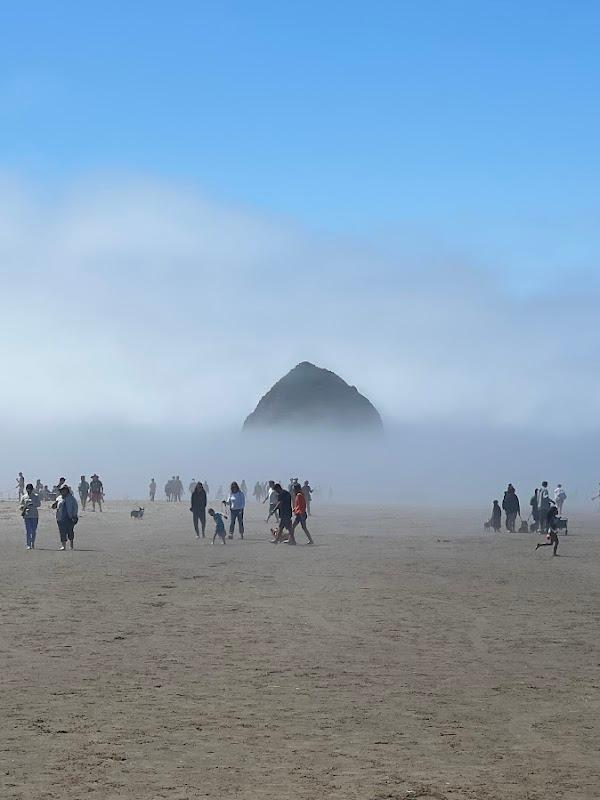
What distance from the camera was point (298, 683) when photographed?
10.9 m

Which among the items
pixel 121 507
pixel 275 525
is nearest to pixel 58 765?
pixel 275 525

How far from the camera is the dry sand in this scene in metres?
7.57

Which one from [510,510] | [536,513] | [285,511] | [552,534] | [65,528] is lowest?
[552,534]

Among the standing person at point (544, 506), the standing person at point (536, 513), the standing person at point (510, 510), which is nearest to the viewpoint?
the standing person at point (544, 506)

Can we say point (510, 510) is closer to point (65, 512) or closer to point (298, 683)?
point (65, 512)

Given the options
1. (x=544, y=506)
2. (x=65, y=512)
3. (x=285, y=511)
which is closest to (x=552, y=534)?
(x=285, y=511)

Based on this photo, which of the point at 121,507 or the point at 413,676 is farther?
the point at 121,507

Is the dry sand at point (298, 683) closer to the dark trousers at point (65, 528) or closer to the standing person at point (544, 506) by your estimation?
the dark trousers at point (65, 528)

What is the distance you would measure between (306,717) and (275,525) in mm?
32234

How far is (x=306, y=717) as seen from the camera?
935 cm

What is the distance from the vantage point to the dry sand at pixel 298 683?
7570 mm

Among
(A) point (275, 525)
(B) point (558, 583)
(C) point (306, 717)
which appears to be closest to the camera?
(C) point (306, 717)

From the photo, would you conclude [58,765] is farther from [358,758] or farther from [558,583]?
[558,583]

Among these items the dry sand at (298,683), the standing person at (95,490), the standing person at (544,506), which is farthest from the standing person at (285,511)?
the standing person at (95,490)
